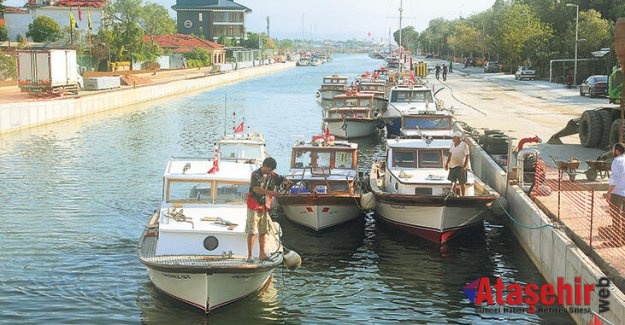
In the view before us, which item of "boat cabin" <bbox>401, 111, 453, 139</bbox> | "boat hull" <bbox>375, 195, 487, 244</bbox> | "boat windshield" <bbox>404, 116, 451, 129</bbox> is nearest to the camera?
"boat hull" <bbox>375, 195, 487, 244</bbox>

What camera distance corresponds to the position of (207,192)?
17297 millimetres

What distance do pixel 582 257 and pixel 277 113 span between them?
46.7m

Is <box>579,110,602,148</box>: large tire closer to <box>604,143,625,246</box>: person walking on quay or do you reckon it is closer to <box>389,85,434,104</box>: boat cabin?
<box>389,85,434,104</box>: boat cabin

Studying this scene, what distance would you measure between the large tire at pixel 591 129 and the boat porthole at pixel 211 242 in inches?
764

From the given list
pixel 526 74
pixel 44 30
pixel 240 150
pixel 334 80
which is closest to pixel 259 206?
pixel 240 150

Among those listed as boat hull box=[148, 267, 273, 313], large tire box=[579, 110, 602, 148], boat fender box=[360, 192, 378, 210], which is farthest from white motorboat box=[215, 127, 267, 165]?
large tire box=[579, 110, 602, 148]

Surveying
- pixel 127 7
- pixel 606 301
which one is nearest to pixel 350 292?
pixel 606 301

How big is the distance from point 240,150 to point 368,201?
5.39 m

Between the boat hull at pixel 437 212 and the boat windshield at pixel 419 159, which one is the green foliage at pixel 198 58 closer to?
the boat windshield at pixel 419 159

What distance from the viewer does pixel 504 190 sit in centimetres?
2422

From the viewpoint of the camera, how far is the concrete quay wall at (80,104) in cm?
4562

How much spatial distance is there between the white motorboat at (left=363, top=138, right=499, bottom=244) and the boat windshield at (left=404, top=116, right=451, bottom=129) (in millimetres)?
10682

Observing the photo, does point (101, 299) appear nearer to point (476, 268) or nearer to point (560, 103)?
point (476, 268)

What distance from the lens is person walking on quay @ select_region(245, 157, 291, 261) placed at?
1562cm
